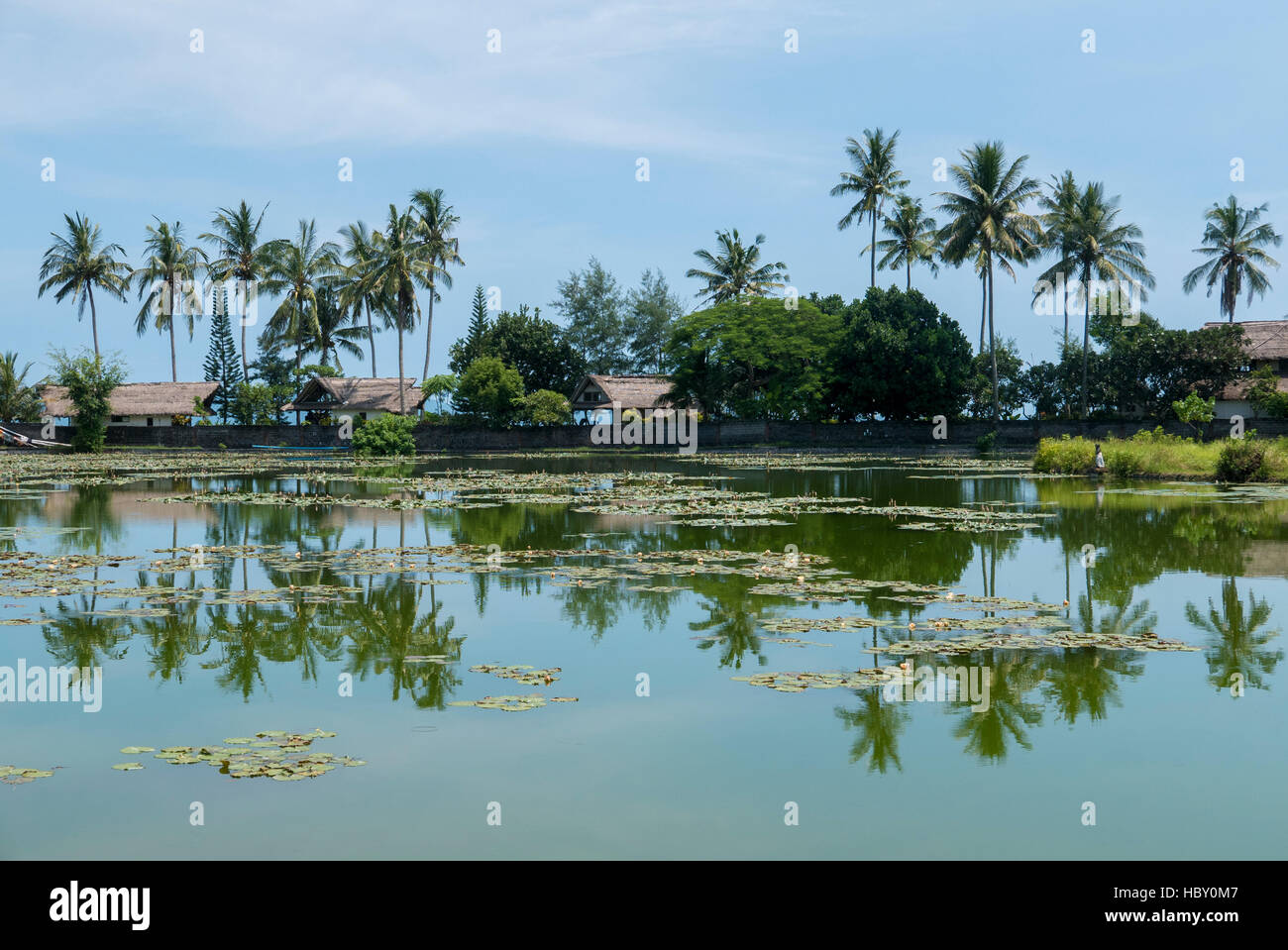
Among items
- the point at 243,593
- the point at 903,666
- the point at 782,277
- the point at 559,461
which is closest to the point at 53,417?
the point at 559,461

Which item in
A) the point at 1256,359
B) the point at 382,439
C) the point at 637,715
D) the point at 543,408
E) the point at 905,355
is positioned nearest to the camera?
the point at 637,715

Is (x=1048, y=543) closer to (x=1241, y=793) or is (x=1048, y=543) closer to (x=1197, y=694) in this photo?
(x=1197, y=694)

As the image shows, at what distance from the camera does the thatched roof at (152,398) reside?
7656 cm

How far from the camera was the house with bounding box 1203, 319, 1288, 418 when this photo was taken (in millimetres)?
57688

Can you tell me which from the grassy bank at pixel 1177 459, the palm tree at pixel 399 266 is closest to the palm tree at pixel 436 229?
the palm tree at pixel 399 266

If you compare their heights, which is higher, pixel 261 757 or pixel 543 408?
pixel 543 408

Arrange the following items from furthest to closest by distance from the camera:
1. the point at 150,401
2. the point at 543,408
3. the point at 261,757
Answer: the point at 150,401, the point at 543,408, the point at 261,757

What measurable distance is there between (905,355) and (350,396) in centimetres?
3921

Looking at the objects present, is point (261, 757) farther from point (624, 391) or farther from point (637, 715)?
point (624, 391)

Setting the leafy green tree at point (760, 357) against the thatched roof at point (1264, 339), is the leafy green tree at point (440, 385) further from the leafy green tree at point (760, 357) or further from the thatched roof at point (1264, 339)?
the thatched roof at point (1264, 339)

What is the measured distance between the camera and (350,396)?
77.8 metres

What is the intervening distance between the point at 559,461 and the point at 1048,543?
35.2 metres

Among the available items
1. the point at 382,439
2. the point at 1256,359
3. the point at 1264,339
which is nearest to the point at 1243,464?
the point at 382,439

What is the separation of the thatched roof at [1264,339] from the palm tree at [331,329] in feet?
169
